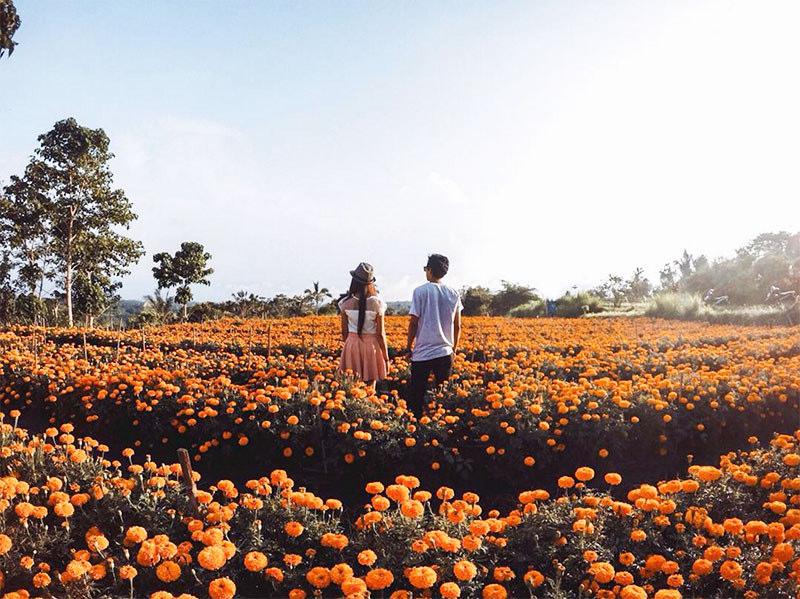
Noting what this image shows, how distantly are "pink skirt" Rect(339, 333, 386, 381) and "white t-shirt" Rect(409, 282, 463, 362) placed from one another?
23.4 inches

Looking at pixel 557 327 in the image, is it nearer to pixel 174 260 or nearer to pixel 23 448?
pixel 23 448

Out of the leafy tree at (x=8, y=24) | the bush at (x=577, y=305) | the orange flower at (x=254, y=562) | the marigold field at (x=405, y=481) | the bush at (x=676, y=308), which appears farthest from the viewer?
the bush at (x=577, y=305)

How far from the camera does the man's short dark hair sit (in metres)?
5.68

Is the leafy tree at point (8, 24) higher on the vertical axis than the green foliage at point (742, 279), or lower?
higher

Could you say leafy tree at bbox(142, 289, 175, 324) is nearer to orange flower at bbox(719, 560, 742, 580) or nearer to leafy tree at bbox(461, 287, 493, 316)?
leafy tree at bbox(461, 287, 493, 316)

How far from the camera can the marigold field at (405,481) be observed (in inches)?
102

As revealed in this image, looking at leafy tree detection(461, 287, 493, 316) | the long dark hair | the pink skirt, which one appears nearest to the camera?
the long dark hair

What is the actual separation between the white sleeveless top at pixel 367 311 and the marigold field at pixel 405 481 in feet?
2.10

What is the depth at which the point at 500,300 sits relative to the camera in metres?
25.9

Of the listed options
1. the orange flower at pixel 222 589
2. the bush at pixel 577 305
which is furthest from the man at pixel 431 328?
the bush at pixel 577 305

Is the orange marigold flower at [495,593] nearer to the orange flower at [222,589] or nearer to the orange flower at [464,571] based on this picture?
the orange flower at [464,571]

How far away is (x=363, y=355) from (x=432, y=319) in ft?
3.13

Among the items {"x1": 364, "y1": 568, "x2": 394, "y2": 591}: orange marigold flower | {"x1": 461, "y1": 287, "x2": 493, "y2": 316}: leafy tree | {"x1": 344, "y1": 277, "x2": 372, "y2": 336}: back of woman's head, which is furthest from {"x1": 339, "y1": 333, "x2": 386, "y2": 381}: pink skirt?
{"x1": 461, "y1": 287, "x2": 493, "y2": 316}: leafy tree

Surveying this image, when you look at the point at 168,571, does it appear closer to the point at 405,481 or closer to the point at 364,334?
the point at 405,481
